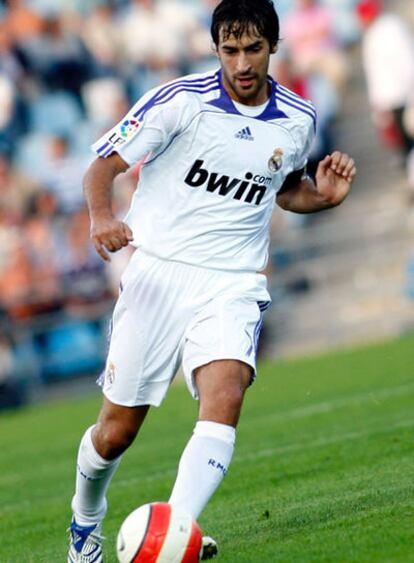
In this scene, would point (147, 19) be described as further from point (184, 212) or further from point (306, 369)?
point (184, 212)

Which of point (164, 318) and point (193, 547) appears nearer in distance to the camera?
point (193, 547)

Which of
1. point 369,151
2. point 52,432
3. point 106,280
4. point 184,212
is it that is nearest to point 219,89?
point 184,212

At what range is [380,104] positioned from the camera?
1928 cm

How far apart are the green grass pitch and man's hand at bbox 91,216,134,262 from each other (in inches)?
53.1

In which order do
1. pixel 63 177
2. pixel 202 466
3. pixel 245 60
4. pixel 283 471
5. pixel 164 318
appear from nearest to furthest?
pixel 202 466
pixel 245 60
pixel 164 318
pixel 283 471
pixel 63 177

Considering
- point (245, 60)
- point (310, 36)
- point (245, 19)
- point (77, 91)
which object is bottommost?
point (77, 91)

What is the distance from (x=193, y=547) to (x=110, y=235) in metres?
1.25

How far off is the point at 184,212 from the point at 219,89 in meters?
Answer: 0.55

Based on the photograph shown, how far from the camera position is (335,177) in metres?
6.91

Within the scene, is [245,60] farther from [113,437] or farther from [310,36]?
[310,36]

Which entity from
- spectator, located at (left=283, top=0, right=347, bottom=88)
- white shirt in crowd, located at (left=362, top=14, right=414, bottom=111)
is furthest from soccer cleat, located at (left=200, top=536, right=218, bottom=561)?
spectator, located at (left=283, top=0, right=347, bottom=88)

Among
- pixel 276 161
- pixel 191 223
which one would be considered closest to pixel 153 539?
pixel 191 223

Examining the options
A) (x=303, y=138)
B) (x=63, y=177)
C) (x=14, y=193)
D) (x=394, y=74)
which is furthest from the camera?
(x=63, y=177)

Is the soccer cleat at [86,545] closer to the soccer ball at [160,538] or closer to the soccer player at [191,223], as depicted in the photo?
the soccer player at [191,223]
